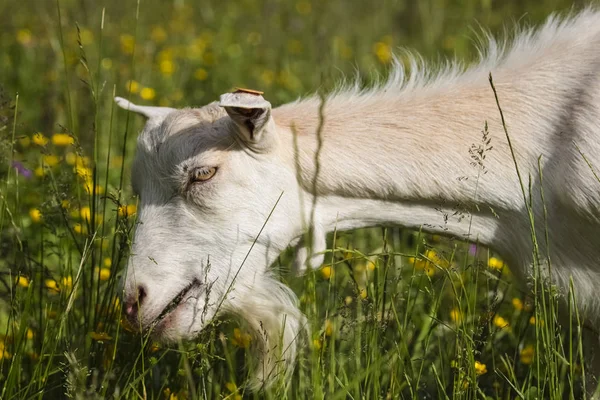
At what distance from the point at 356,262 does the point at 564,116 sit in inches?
66.1

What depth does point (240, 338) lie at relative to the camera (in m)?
3.29

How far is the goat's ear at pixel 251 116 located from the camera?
2746mm

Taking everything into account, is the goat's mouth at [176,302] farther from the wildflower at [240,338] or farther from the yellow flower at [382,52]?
the yellow flower at [382,52]

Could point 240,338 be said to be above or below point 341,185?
below

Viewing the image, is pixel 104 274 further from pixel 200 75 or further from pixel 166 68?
pixel 166 68

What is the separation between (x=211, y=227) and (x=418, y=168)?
75cm

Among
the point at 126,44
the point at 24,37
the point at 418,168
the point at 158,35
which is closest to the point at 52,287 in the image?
the point at 418,168

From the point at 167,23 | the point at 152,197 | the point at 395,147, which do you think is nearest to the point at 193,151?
the point at 152,197

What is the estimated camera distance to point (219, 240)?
3.04m

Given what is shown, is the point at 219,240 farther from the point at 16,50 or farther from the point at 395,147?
the point at 16,50

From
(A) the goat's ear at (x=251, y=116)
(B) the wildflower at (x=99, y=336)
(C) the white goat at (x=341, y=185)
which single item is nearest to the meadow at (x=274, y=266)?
(B) the wildflower at (x=99, y=336)

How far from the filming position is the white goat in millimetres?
2969

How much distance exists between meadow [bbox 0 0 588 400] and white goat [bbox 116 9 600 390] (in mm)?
106

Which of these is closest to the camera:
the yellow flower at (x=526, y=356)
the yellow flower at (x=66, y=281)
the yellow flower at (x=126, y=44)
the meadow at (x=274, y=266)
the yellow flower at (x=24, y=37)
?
the meadow at (x=274, y=266)
